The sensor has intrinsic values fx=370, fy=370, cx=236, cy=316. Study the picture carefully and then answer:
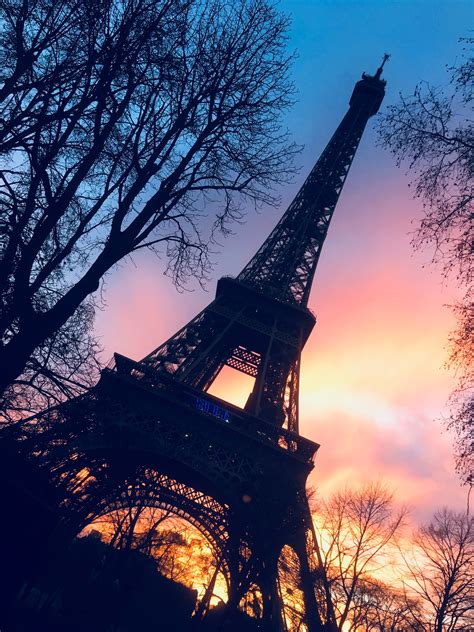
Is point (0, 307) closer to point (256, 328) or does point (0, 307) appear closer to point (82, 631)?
point (82, 631)

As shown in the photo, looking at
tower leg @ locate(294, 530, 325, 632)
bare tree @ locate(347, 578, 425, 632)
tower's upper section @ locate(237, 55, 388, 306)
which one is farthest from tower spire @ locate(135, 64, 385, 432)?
bare tree @ locate(347, 578, 425, 632)

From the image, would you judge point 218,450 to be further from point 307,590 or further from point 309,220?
point 309,220

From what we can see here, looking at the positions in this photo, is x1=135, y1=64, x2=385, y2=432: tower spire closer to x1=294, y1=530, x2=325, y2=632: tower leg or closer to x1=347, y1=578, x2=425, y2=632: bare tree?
x1=294, y1=530, x2=325, y2=632: tower leg

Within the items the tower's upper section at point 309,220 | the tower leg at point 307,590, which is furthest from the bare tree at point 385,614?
the tower's upper section at point 309,220

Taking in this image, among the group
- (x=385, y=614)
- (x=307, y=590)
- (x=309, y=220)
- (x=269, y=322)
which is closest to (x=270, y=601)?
(x=307, y=590)

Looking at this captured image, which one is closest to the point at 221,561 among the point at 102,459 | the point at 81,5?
the point at 102,459
